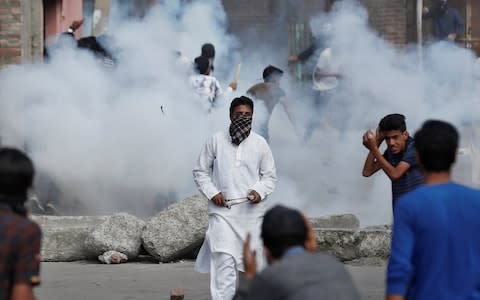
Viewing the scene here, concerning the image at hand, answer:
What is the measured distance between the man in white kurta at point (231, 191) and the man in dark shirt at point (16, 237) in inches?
137

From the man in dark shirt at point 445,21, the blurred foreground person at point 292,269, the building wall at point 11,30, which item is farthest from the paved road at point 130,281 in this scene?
the man in dark shirt at point 445,21

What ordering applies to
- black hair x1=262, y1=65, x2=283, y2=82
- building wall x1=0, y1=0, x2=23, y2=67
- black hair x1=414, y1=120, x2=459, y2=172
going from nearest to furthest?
black hair x1=414, y1=120, x2=459, y2=172, black hair x1=262, y1=65, x2=283, y2=82, building wall x1=0, y1=0, x2=23, y2=67

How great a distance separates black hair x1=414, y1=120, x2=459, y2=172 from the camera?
4582 mm

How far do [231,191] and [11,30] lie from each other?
981 cm

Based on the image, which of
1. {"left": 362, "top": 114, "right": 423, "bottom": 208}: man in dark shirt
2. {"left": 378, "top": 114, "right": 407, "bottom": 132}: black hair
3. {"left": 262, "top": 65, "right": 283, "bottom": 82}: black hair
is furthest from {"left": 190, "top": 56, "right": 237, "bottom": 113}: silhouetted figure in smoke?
{"left": 378, "top": 114, "right": 407, "bottom": 132}: black hair

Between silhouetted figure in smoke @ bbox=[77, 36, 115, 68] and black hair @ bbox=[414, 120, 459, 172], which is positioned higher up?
silhouetted figure in smoke @ bbox=[77, 36, 115, 68]

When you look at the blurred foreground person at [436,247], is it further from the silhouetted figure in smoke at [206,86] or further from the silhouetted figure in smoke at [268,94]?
the silhouetted figure in smoke at [268,94]

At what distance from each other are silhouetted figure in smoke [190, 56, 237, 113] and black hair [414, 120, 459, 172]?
889 centimetres

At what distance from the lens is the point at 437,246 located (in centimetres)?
448

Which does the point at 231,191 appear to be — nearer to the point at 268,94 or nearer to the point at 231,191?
the point at 231,191

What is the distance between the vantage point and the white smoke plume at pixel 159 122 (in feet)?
44.3

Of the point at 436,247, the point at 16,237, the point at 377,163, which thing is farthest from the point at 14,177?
the point at 377,163

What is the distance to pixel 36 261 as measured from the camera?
14.4ft

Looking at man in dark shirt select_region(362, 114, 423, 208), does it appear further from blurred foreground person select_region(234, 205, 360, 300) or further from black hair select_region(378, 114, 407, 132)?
blurred foreground person select_region(234, 205, 360, 300)
